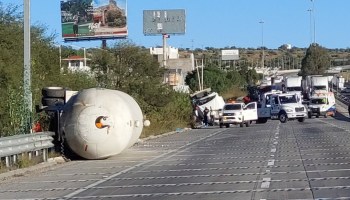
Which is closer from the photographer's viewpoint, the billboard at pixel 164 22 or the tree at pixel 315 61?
the billboard at pixel 164 22

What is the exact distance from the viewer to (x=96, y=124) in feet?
79.6

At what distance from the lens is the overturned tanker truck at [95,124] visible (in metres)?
24.2

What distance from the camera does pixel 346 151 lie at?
2503 centimetres

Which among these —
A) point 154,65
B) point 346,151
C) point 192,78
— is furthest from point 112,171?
point 192,78

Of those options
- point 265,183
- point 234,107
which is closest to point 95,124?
point 265,183

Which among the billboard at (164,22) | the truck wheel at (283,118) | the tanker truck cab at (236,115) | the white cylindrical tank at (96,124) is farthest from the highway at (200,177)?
the billboard at (164,22)

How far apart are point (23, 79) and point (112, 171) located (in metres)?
6.46

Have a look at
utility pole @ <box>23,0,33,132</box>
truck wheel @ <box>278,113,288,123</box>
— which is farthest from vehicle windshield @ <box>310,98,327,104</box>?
utility pole @ <box>23,0,33,132</box>

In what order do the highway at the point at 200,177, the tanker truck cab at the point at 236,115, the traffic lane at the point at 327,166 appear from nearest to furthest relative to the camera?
the traffic lane at the point at 327,166, the highway at the point at 200,177, the tanker truck cab at the point at 236,115

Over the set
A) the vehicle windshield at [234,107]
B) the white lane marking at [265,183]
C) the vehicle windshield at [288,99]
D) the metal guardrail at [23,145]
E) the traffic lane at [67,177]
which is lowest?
the traffic lane at [67,177]

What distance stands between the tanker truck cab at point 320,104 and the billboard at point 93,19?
23656 millimetres

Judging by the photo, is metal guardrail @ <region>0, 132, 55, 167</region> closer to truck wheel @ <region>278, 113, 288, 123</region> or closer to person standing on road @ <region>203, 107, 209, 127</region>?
truck wheel @ <region>278, 113, 288, 123</region>

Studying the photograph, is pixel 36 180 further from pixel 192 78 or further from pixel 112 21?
pixel 192 78

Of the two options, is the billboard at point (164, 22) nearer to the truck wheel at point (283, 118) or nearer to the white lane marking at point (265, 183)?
the truck wheel at point (283, 118)
